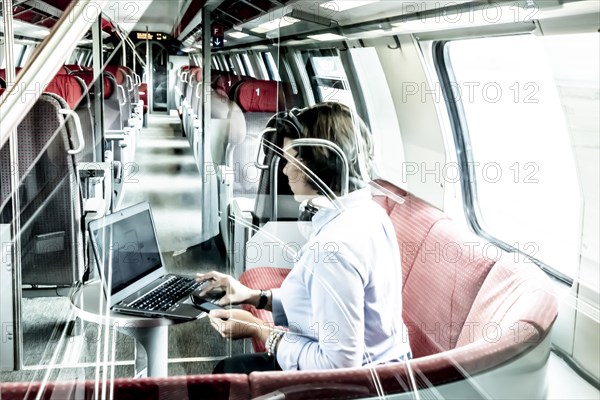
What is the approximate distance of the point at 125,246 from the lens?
5.83ft

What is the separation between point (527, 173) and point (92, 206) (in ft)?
6.13

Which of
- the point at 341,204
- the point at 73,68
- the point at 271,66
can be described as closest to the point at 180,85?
the point at 73,68

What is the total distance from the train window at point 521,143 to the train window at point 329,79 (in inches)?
10.8

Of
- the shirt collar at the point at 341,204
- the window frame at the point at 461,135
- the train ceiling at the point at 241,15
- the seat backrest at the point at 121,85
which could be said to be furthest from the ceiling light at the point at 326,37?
the seat backrest at the point at 121,85

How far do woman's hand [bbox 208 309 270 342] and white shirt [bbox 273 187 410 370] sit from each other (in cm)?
12

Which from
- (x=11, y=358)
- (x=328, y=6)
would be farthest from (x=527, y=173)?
(x=11, y=358)

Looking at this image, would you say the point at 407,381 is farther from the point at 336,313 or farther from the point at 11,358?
the point at 11,358

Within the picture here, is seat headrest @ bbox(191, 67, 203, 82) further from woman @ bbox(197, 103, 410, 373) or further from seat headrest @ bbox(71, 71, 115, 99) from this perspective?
woman @ bbox(197, 103, 410, 373)

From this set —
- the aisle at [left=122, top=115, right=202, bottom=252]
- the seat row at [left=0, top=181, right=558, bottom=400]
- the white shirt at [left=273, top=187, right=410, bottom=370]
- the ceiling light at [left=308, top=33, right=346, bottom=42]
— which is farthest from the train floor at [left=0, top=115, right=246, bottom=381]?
the ceiling light at [left=308, top=33, right=346, bottom=42]

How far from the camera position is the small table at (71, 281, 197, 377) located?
65.7 inches

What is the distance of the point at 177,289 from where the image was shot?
1792 mm

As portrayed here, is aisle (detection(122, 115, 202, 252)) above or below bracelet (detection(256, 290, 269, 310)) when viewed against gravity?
above

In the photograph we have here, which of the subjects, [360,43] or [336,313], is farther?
[360,43]

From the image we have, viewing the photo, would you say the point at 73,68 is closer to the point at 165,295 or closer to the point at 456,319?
the point at 165,295
